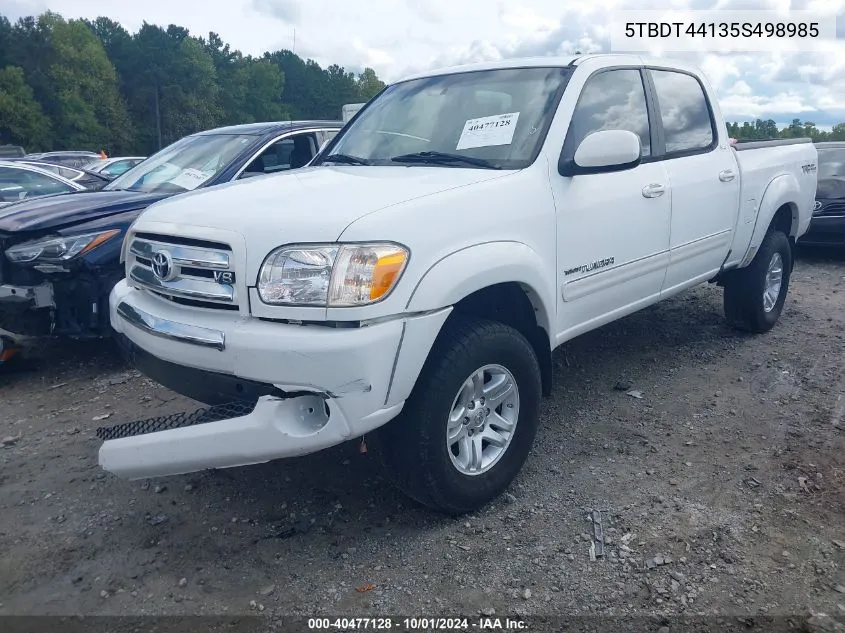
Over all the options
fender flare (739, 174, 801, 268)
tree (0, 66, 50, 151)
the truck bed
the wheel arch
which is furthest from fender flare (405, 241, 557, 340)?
tree (0, 66, 50, 151)

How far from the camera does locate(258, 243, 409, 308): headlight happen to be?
8.39 feet

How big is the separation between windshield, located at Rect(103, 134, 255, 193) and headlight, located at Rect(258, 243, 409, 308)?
300cm

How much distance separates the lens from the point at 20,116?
1991 inches

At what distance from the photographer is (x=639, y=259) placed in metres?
3.96

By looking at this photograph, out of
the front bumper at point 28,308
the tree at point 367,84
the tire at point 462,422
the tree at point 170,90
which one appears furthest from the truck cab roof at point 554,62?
the tree at point 367,84

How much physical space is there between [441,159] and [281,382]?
4.88 feet

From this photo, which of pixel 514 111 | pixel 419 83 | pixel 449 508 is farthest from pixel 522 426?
pixel 419 83

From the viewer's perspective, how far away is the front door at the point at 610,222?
347cm

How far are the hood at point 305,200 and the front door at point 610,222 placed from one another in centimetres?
52

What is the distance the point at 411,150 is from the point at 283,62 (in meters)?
87.1

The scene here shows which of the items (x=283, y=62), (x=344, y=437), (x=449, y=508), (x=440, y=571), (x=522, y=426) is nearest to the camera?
(x=344, y=437)

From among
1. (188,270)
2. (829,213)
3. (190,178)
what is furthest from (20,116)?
(188,270)

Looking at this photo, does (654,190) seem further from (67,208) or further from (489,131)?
(67,208)

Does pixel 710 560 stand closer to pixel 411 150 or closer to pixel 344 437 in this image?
pixel 344 437
